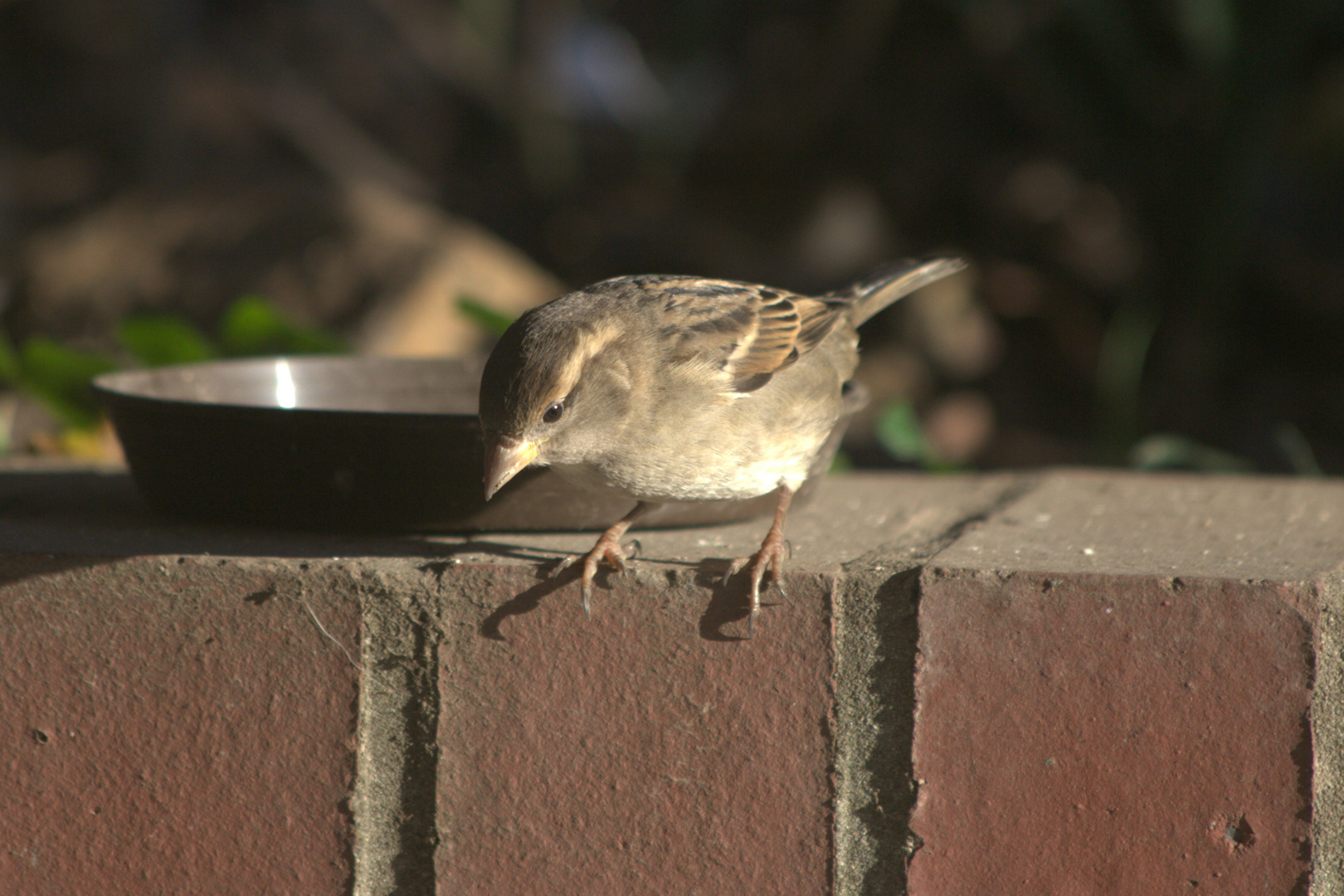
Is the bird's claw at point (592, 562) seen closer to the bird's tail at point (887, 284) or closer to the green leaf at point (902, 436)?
the bird's tail at point (887, 284)

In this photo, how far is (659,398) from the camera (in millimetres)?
2086

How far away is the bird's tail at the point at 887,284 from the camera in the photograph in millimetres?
2643

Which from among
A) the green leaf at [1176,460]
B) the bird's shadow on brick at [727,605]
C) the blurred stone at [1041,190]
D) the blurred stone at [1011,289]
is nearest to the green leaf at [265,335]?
the bird's shadow on brick at [727,605]

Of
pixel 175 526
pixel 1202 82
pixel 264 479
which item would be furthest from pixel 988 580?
pixel 1202 82

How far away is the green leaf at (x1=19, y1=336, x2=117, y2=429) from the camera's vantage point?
2.82 m

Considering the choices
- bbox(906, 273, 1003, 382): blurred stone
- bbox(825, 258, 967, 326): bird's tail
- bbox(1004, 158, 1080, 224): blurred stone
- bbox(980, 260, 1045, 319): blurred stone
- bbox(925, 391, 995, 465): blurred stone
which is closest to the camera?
bbox(825, 258, 967, 326): bird's tail

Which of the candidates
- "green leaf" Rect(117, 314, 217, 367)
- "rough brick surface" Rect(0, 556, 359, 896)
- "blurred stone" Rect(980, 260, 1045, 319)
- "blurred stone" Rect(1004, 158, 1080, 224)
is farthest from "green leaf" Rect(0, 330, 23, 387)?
"blurred stone" Rect(1004, 158, 1080, 224)

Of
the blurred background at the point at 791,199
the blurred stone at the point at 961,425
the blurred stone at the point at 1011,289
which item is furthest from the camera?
the blurred stone at the point at 1011,289

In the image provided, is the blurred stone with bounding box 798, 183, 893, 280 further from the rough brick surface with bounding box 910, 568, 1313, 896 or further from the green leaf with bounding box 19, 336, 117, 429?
the rough brick surface with bounding box 910, 568, 1313, 896

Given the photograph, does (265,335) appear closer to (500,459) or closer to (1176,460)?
(500,459)

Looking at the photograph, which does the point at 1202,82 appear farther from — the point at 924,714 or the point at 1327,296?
the point at 924,714

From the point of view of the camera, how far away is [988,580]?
5.38ft

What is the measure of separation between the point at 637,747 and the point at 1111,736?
0.58 meters

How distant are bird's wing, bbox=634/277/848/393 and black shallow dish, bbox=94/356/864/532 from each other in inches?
8.0
